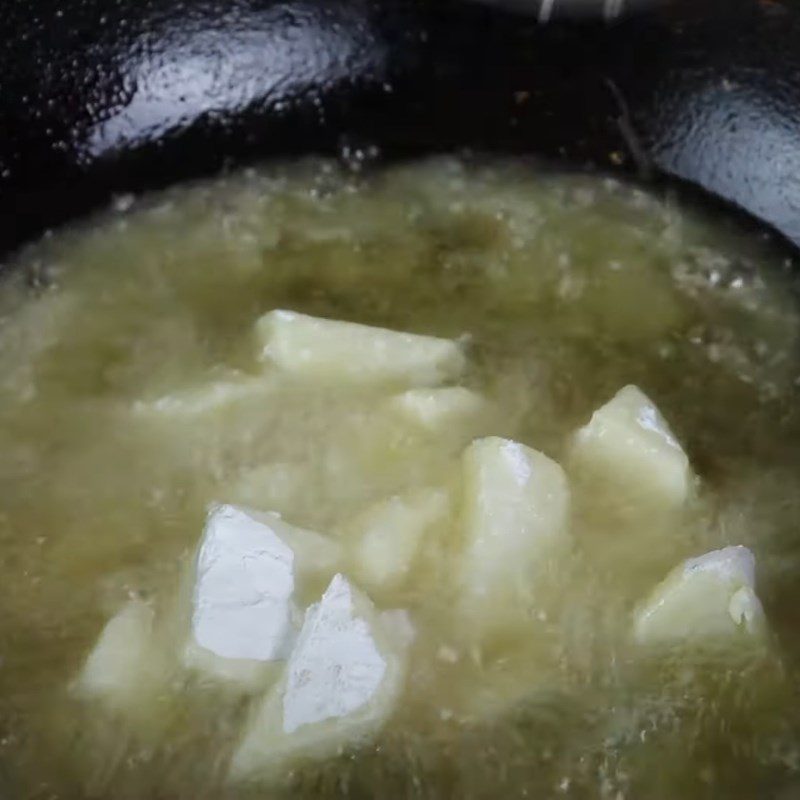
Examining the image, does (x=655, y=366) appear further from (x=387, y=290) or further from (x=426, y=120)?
(x=426, y=120)

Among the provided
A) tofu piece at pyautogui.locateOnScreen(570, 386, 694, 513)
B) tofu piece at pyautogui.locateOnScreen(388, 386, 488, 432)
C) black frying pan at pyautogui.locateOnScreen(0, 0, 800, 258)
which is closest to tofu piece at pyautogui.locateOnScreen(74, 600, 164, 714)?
tofu piece at pyautogui.locateOnScreen(388, 386, 488, 432)

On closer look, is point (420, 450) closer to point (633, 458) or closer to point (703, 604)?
point (633, 458)

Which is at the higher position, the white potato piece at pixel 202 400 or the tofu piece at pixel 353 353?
the tofu piece at pixel 353 353

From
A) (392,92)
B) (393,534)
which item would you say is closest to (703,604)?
(393,534)

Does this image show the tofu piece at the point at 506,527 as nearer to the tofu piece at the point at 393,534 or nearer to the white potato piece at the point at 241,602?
the tofu piece at the point at 393,534

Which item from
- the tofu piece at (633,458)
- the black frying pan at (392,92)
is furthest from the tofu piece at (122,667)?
the black frying pan at (392,92)

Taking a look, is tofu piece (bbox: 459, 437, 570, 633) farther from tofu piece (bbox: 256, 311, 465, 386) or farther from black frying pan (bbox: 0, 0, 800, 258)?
black frying pan (bbox: 0, 0, 800, 258)
